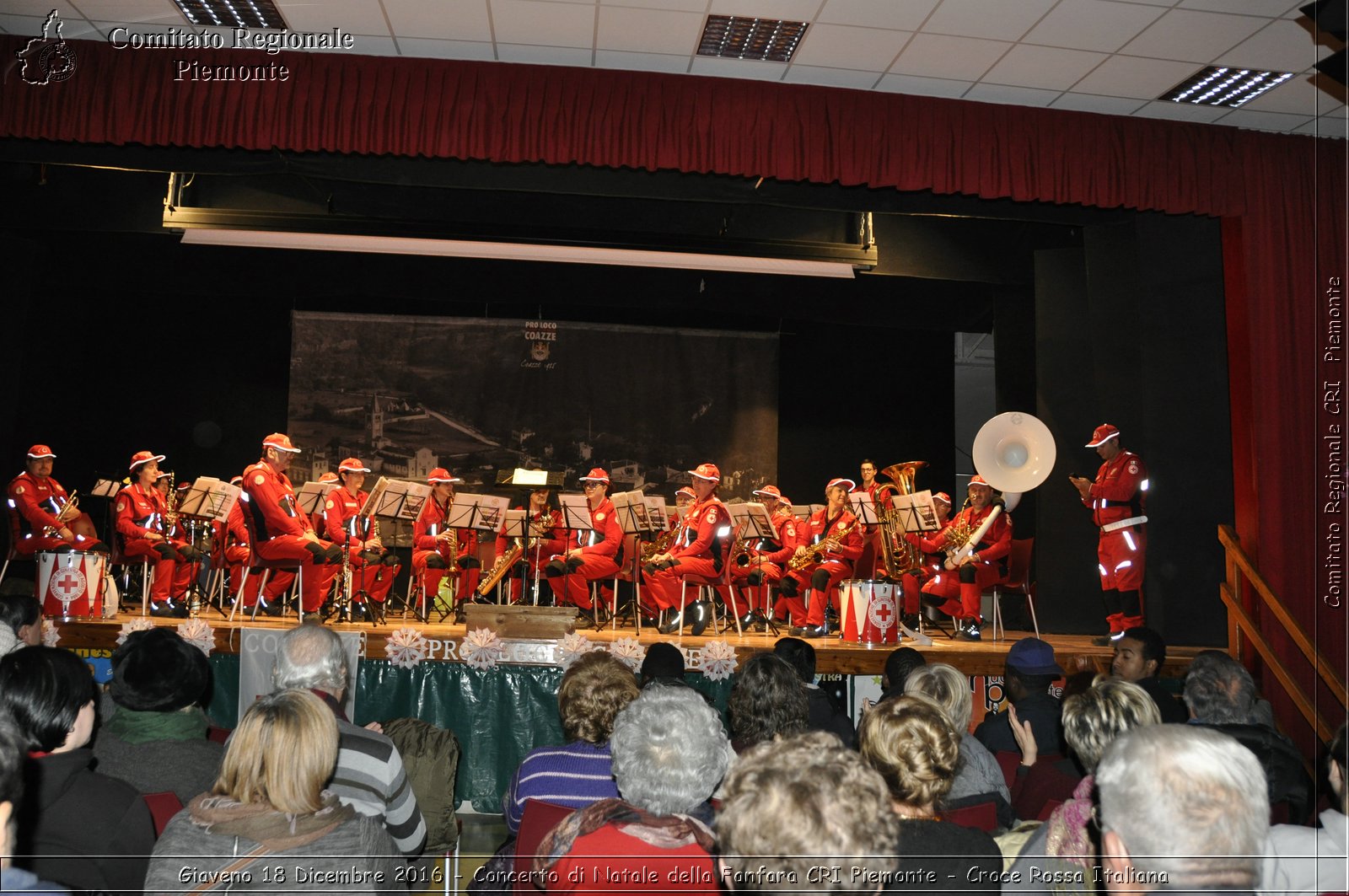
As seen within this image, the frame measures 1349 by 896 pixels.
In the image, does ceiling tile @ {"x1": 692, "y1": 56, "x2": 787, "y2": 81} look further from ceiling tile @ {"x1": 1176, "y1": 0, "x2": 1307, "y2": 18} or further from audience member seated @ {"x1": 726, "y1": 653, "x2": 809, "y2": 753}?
audience member seated @ {"x1": 726, "y1": 653, "x2": 809, "y2": 753}

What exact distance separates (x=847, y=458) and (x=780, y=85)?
6805 millimetres

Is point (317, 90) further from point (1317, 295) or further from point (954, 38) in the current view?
point (1317, 295)

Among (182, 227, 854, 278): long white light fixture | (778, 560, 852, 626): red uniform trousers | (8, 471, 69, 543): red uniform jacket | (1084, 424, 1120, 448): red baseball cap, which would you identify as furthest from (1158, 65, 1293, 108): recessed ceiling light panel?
(8, 471, 69, 543): red uniform jacket

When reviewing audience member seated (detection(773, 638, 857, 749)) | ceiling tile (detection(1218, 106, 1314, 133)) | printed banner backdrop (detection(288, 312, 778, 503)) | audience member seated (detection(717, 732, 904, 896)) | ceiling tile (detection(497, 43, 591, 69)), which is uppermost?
ceiling tile (detection(497, 43, 591, 69))

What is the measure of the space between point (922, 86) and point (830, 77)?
0.64 m

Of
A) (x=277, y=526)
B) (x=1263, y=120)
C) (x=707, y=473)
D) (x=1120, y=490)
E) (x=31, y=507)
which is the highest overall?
(x=1263, y=120)

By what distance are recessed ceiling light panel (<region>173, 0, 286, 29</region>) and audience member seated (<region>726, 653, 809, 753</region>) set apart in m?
5.05

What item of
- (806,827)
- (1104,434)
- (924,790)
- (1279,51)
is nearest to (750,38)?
(1279,51)

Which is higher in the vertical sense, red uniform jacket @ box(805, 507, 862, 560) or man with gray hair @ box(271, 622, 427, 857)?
red uniform jacket @ box(805, 507, 862, 560)

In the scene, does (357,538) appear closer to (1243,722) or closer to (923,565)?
(923,565)

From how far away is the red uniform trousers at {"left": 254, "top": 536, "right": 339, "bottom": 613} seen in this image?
789cm

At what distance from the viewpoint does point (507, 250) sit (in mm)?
8930

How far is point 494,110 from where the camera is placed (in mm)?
6379

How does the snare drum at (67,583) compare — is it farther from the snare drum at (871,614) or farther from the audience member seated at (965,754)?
the audience member seated at (965,754)
